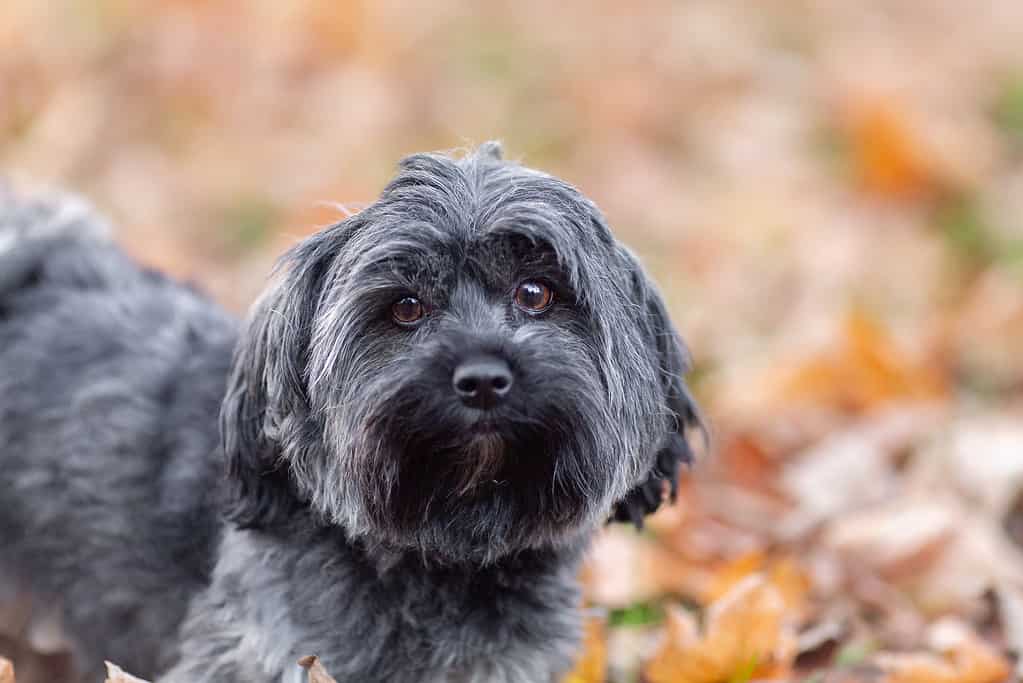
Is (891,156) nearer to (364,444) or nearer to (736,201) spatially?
(736,201)

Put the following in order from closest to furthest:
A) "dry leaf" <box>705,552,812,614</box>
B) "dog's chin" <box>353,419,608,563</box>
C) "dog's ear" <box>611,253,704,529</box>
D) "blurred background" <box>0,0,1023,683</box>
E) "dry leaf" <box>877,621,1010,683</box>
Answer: "dog's chin" <box>353,419,608,563</box> → "dog's ear" <box>611,253,704,529</box> → "dry leaf" <box>877,621,1010,683</box> → "dry leaf" <box>705,552,812,614</box> → "blurred background" <box>0,0,1023,683</box>

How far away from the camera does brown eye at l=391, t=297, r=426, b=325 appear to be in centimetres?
354

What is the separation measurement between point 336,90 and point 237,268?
220cm

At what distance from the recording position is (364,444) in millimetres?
3445

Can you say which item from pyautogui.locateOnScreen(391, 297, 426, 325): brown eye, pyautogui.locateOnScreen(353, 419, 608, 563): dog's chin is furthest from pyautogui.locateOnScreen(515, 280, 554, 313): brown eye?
pyautogui.locateOnScreen(353, 419, 608, 563): dog's chin

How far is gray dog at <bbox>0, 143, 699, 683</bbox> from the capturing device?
3484mm

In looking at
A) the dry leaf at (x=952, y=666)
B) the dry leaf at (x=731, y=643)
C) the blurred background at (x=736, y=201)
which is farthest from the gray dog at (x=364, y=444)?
the dry leaf at (x=952, y=666)

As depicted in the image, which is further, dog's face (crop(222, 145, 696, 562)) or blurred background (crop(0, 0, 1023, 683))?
blurred background (crop(0, 0, 1023, 683))

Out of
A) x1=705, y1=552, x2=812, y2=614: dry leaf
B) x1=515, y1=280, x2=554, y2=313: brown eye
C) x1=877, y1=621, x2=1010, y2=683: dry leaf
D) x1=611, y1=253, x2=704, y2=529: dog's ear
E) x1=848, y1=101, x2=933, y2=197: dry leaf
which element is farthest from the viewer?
x1=848, y1=101, x2=933, y2=197: dry leaf

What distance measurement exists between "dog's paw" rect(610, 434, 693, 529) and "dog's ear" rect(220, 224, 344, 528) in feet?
3.16

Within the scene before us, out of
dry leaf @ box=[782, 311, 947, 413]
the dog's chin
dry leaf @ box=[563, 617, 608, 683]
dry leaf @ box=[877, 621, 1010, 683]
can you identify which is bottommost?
the dog's chin

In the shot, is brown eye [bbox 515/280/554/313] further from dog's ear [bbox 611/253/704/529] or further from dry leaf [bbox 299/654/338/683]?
dry leaf [bbox 299/654/338/683]

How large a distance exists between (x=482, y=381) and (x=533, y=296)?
0.40 meters

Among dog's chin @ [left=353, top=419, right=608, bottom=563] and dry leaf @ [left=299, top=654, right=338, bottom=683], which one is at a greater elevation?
dog's chin @ [left=353, top=419, right=608, bottom=563]
